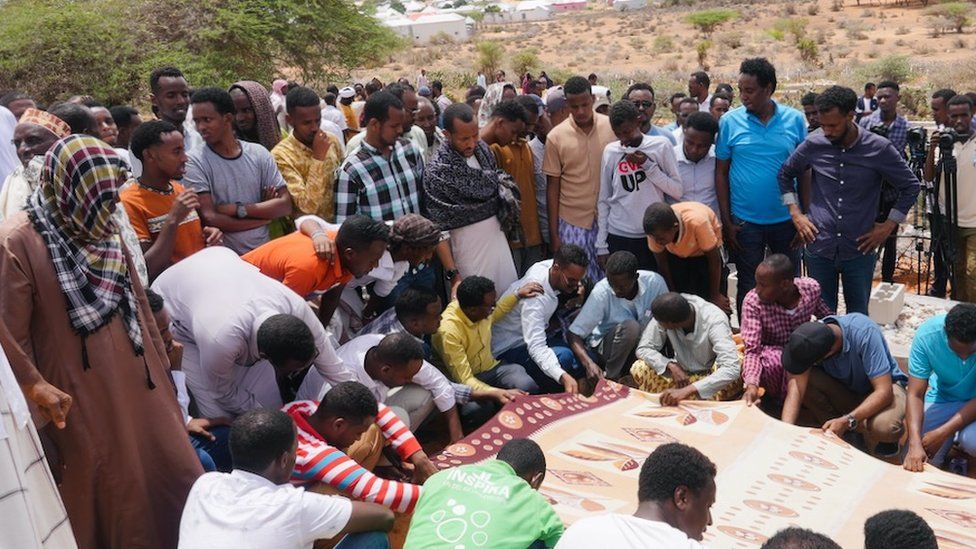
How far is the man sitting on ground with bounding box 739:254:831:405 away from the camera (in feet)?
16.1

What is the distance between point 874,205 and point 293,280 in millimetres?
3670

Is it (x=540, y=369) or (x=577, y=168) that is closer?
(x=540, y=369)

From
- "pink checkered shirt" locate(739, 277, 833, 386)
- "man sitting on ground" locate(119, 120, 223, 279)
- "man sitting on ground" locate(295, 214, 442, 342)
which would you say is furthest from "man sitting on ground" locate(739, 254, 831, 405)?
"man sitting on ground" locate(119, 120, 223, 279)

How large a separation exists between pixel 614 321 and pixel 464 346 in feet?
3.37

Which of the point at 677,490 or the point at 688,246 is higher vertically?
the point at 677,490

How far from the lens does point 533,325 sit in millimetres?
5383

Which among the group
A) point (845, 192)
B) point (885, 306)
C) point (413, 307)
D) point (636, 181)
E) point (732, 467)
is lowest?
point (885, 306)

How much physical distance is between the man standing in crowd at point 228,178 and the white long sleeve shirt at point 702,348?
2428mm

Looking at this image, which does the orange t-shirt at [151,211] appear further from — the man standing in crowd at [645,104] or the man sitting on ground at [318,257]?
the man standing in crowd at [645,104]

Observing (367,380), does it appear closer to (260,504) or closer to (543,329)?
(543,329)

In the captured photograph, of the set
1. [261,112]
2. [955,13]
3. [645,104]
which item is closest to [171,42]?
[261,112]

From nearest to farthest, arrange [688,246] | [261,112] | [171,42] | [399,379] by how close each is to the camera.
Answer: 1. [399,379]
2. [688,246]
3. [261,112]
4. [171,42]

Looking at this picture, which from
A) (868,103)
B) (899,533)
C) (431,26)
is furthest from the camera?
(431,26)

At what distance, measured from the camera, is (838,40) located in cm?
3384
